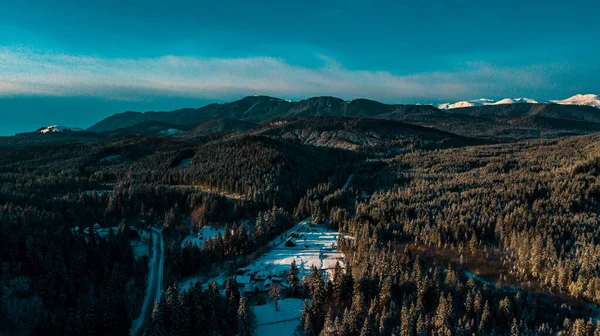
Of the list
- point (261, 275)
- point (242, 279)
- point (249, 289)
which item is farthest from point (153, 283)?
point (261, 275)

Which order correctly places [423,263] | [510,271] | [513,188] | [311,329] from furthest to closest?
[513,188]
[423,263]
[510,271]
[311,329]

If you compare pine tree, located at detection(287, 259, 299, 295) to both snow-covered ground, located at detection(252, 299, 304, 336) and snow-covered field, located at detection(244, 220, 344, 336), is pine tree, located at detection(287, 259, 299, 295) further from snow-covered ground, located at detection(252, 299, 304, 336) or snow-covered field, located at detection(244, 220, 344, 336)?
snow-covered ground, located at detection(252, 299, 304, 336)

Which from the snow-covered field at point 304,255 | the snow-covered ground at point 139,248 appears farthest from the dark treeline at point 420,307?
the snow-covered ground at point 139,248

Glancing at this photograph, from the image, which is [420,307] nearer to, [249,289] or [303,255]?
[249,289]

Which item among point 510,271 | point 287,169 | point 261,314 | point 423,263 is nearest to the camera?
point 261,314

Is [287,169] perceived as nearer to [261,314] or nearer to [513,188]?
[513,188]

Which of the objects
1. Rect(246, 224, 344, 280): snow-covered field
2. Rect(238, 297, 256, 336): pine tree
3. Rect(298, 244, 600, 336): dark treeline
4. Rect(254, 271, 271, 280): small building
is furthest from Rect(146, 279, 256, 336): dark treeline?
Rect(246, 224, 344, 280): snow-covered field

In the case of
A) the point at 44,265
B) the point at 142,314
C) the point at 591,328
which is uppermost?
the point at 44,265

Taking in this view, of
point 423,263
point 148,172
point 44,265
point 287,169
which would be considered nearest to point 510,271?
point 423,263
